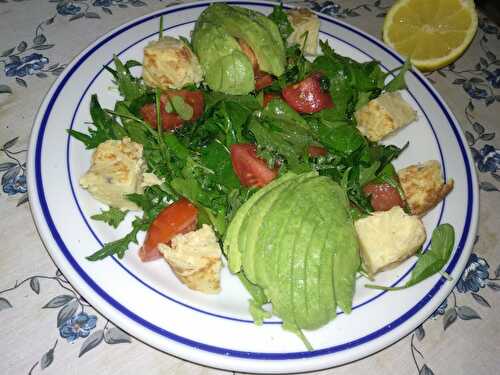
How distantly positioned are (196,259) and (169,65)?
1.20 meters

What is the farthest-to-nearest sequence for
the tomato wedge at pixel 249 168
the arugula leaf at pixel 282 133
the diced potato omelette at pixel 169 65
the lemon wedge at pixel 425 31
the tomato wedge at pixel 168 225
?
1. the lemon wedge at pixel 425 31
2. the diced potato omelette at pixel 169 65
3. the arugula leaf at pixel 282 133
4. the tomato wedge at pixel 249 168
5. the tomato wedge at pixel 168 225

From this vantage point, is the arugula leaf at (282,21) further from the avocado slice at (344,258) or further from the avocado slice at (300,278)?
the avocado slice at (300,278)

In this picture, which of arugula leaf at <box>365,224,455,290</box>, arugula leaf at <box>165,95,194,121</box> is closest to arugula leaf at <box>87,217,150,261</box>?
arugula leaf at <box>165,95,194,121</box>

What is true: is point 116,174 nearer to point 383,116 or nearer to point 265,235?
point 265,235

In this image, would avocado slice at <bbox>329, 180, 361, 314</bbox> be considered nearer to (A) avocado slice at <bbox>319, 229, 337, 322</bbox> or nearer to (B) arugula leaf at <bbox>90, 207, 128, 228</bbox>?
(A) avocado slice at <bbox>319, 229, 337, 322</bbox>

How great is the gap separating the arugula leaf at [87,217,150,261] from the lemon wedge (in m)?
2.37

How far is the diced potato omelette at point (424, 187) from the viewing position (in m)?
2.38

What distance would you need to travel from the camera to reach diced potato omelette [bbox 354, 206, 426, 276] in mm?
2115

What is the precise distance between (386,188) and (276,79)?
97 cm

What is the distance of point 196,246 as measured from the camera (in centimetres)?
208

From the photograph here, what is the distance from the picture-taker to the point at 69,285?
214cm

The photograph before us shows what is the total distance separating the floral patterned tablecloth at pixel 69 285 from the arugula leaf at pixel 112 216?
0.36 meters

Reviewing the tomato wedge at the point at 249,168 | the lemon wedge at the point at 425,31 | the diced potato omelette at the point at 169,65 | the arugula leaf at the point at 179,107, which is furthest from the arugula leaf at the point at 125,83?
the lemon wedge at the point at 425,31

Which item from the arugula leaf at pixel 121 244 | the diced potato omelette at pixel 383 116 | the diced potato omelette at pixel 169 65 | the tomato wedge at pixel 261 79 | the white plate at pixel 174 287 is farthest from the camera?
the tomato wedge at pixel 261 79
